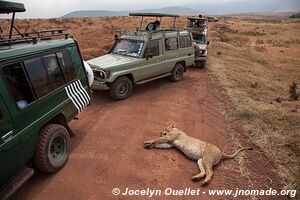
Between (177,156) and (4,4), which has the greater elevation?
(4,4)

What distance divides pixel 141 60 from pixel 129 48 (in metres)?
0.79

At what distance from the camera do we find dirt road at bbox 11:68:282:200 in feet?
16.2

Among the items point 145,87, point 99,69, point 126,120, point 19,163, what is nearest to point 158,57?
point 145,87

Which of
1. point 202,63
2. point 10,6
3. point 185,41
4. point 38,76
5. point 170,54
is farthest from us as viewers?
point 202,63

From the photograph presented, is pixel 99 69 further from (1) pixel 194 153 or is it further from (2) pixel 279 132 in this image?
(2) pixel 279 132

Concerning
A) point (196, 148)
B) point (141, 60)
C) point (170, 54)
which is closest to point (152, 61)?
point (141, 60)

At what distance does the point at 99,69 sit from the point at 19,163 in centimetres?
467

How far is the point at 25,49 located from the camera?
4.67m

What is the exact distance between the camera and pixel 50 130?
196 inches

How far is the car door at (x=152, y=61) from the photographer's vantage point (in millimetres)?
9438

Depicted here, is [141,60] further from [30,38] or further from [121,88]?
[30,38]

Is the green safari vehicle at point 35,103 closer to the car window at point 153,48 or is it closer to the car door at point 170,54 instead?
the car window at point 153,48

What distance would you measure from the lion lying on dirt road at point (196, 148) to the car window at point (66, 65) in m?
2.24

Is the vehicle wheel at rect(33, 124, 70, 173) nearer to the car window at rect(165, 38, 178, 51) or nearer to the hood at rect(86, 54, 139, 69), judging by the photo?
the hood at rect(86, 54, 139, 69)
